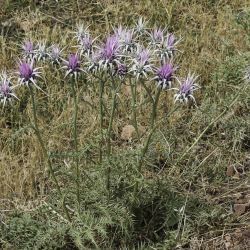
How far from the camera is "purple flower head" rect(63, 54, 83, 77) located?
8.69ft

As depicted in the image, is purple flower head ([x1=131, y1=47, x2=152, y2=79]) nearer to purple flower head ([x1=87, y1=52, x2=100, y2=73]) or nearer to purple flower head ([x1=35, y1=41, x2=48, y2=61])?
purple flower head ([x1=87, y1=52, x2=100, y2=73])

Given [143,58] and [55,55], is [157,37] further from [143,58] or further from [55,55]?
[55,55]

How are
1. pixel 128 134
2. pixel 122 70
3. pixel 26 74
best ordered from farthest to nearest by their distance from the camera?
pixel 128 134
pixel 122 70
pixel 26 74

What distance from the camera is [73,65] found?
2.66m

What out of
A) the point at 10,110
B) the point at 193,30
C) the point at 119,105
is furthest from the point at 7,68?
the point at 193,30

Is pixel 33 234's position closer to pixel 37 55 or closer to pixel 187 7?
pixel 37 55

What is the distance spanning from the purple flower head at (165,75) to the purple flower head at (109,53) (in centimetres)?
20

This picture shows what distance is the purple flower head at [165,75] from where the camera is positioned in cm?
260

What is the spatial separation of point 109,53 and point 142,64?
15 centimetres

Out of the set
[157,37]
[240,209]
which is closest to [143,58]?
[157,37]

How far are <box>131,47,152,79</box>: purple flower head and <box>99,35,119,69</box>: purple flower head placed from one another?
0.09 m

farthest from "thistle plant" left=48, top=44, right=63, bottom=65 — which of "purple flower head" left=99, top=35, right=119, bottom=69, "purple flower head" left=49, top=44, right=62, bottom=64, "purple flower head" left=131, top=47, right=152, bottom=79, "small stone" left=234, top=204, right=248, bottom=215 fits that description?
"small stone" left=234, top=204, right=248, bottom=215

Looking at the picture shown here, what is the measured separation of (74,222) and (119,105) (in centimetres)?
119

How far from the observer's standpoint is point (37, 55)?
2766mm
